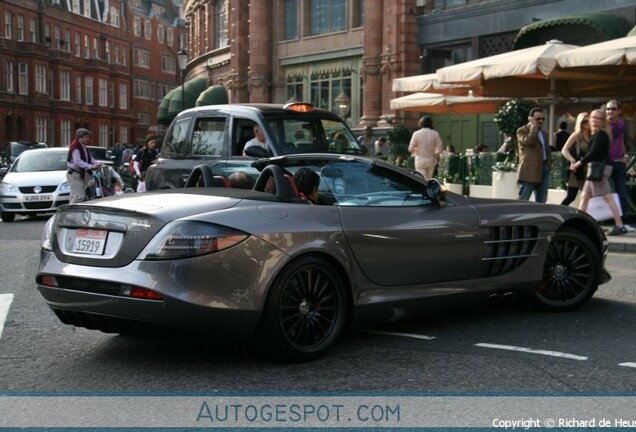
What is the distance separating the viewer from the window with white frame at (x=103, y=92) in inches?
3376

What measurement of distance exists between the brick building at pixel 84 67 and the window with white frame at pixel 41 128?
0.08m

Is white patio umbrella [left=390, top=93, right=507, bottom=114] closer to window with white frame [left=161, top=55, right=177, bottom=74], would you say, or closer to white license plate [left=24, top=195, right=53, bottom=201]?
white license plate [left=24, top=195, right=53, bottom=201]

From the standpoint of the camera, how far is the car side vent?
7.00 meters

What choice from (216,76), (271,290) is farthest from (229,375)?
(216,76)

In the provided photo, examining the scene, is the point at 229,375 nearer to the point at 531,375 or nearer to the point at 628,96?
the point at 531,375

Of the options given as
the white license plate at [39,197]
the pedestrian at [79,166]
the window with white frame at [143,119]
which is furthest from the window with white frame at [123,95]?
the pedestrian at [79,166]

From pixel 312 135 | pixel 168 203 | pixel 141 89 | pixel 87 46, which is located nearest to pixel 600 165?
pixel 312 135

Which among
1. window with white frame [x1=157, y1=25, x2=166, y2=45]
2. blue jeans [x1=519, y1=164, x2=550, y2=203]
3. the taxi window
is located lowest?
blue jeans [x1=519, y1=164, x2=550, y2=203]

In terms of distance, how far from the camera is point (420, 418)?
15.2 feet

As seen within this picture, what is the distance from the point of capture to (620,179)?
1369cm

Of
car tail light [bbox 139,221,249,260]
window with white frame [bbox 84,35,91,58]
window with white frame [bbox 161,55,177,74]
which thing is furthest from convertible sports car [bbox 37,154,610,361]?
window with white frame [bbox 161,55,177,74]

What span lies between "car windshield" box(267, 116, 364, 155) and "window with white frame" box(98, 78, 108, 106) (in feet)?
249

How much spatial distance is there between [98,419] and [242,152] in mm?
7938

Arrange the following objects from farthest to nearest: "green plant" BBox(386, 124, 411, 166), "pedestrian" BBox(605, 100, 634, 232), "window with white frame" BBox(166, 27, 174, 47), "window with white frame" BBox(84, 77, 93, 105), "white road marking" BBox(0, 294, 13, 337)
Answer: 1. "window with white frame" BBox(166, 27, 174, 47)
2. "window with white frame" BBox(84, 77, 93, 105)
3. "green plant" BBox(386, 124, 411, 166)
4. "pedestrian" BBox(605, 100, 634, 232)
5. "white road marking" BBox(0, 294, 13, 337)
